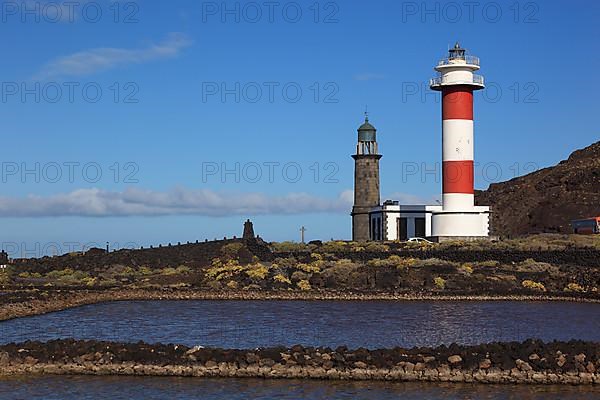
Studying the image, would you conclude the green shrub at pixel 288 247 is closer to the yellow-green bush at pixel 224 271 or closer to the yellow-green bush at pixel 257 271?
the yellow-green bush at pixel 224 271

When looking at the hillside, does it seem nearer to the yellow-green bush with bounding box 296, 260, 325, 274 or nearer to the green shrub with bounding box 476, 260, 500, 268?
the green shrub with bounding box 476, 260, 500, 268

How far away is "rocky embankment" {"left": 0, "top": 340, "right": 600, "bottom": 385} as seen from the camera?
845 inches

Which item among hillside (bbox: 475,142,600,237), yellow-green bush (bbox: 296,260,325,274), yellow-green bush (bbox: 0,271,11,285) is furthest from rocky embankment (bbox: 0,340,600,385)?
hillside (bbox: 475,142,600,237)

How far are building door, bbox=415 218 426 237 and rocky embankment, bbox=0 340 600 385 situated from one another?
40.6 m

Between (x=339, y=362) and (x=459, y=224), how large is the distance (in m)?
34.0

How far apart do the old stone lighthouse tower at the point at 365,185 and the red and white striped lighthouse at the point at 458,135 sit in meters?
12.7

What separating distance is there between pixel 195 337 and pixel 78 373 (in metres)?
6.45

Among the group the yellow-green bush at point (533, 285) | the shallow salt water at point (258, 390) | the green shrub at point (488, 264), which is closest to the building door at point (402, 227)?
the green shrub at point (488, 264)

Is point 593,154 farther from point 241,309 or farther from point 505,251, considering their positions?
point 241,309

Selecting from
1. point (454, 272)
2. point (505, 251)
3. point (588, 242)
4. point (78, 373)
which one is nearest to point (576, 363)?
point (78, 373)

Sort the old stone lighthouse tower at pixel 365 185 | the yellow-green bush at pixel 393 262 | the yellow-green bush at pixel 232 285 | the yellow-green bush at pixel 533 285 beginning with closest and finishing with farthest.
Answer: the yellow-green bush at pixel 533 285
the yellow-green bush at pixel 232 285
the yellow-green bush at pixel 393 262
the old stone lighthouse tower at pixel 365 185

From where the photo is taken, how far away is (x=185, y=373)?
22.3 metres

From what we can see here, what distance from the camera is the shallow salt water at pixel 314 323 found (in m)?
28.5

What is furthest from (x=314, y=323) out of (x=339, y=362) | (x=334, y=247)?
(x=334, y=247)
